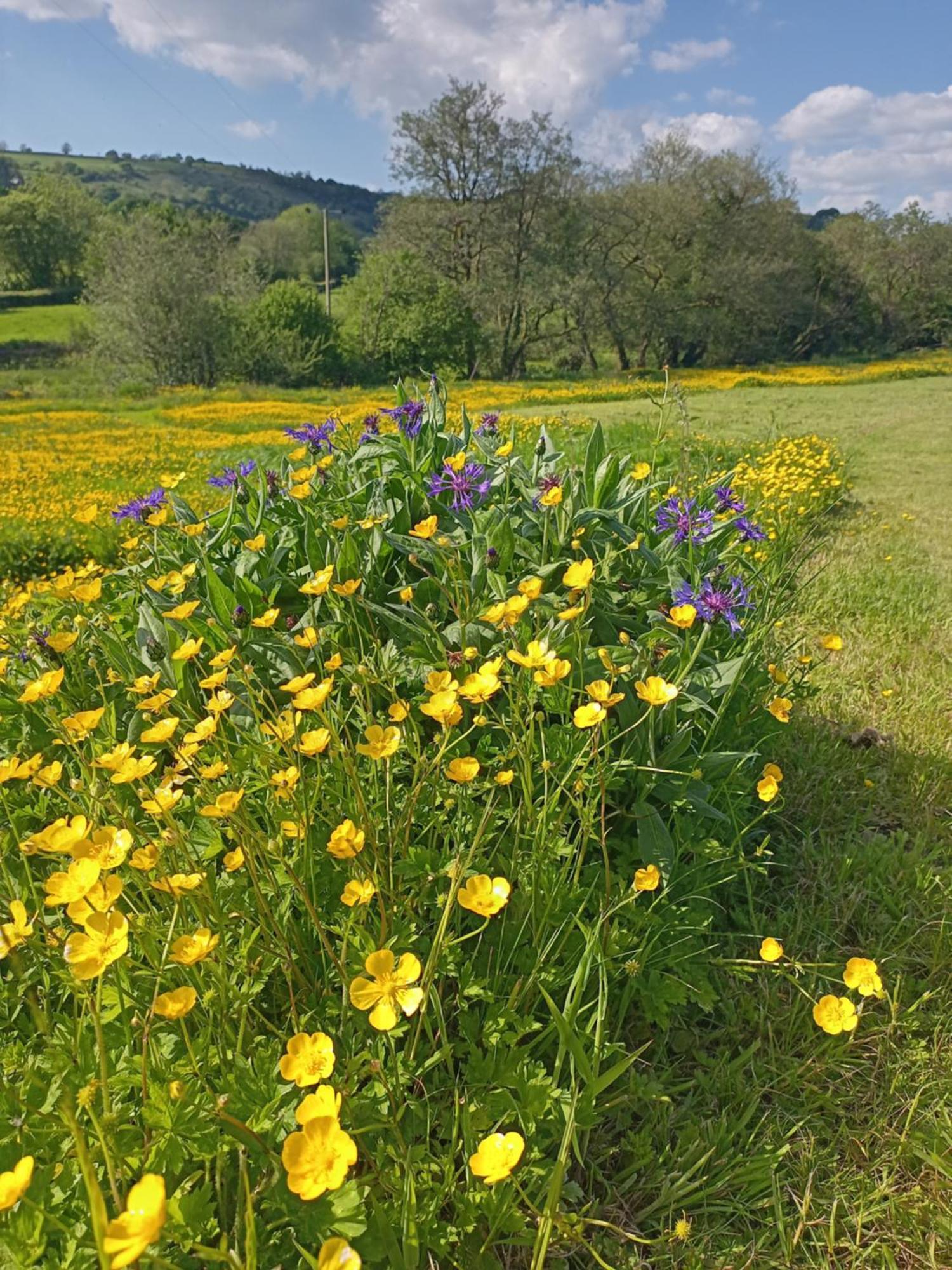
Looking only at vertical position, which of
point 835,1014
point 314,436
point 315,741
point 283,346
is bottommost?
point 835,1014

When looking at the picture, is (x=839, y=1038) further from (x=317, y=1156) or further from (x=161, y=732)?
(x=161, y=732)

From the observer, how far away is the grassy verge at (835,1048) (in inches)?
48.1

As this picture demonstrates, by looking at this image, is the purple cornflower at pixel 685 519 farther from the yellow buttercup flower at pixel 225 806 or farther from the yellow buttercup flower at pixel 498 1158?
the yellow buttercup flower at pixel 498 1158

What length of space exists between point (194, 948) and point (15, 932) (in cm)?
29

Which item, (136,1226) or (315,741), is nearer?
(136,1226)

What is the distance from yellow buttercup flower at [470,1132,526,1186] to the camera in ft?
2.87

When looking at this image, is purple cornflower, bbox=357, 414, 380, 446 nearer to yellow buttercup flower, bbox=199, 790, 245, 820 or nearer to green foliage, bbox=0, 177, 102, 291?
yellow buttercup flower, bbox=199, 790, 245, 820

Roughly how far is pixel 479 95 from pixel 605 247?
7.78 meters

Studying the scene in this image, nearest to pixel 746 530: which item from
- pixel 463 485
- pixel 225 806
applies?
pixel 463 485

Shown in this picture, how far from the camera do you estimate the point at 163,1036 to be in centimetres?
122

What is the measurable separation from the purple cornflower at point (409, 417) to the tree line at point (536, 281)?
27047 mm

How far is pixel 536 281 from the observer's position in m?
30.7

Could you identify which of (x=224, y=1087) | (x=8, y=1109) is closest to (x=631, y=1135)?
(x=224, y=1087)

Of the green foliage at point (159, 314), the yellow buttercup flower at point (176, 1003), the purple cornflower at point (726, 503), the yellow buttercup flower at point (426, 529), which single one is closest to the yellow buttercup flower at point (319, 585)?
the yellow buttercup flower at point (426, 529)
